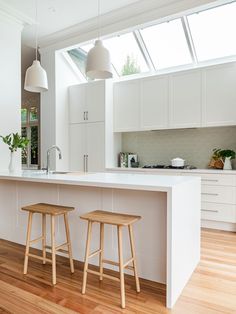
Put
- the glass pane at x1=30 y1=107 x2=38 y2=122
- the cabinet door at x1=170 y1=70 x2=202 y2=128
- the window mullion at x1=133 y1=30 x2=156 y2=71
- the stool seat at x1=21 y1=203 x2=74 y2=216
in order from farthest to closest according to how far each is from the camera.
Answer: the glass pane at x1=30 y1=107 x2=38 y2=122 < the window mullion at x1=133 y1=30 x2=156 y2=71 < the cabinet door at x1=170 y1=70 x2=202 y2=128 < the stool seat at x1=21 y1=203 x2=74 y2=216

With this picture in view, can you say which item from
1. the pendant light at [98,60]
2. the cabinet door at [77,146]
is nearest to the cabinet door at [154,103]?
the cabinet door at [77,146]

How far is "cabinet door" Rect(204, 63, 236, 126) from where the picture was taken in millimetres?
3926

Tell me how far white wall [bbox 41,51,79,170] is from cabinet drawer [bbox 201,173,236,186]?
2717mm

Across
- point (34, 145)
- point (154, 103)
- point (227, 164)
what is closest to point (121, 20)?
point (154, 103)

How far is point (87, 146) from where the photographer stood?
5.08 metres

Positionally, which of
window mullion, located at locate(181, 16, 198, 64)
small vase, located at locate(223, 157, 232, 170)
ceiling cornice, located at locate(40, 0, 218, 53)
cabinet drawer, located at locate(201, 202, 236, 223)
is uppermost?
ceiling cornice, located at locate(40, 0, 218, 53)

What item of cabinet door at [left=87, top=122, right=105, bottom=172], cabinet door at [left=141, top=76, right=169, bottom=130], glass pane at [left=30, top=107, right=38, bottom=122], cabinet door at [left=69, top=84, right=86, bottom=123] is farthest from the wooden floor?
glass pane at [left=30, top=107, right=38, bottom=122]

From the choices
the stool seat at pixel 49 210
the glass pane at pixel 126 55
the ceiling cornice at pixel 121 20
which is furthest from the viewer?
the glass pane at pixel 126 55

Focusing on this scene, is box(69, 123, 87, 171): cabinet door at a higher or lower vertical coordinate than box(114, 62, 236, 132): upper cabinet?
lower

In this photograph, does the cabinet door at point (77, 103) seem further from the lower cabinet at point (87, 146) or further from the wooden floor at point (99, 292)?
the wooden floor at point (99, 292)

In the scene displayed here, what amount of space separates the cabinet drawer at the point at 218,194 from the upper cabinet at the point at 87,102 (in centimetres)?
224

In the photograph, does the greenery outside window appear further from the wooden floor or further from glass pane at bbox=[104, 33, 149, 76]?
the wooden floor

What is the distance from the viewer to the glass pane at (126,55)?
15.6 ft

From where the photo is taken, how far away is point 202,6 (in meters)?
3.45
